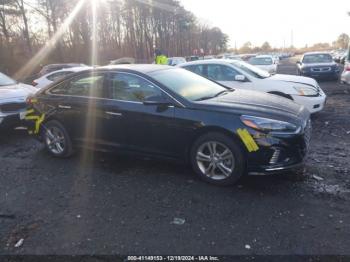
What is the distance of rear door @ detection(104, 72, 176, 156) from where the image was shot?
4461 millimetres

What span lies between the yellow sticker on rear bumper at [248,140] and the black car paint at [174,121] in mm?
43

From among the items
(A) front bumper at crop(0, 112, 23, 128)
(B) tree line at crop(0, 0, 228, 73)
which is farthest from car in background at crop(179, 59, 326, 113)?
(B) tree line at crop(0, 0, 228, 73)

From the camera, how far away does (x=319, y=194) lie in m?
3.93

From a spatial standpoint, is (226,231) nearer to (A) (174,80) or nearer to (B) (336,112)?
(A) (174,80)

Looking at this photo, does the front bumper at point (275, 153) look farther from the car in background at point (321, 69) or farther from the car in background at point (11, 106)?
the car in background at point (321, 69)

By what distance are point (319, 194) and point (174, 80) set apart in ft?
8.08

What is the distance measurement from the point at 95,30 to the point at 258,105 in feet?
123

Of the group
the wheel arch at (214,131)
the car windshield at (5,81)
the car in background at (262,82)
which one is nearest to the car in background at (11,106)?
the car windshield at (5,81)

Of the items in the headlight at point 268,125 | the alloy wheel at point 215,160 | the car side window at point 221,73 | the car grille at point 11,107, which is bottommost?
the alloy wheel at point 215,160

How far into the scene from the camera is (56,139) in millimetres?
5629

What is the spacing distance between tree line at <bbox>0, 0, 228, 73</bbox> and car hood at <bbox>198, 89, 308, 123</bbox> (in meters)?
27.0

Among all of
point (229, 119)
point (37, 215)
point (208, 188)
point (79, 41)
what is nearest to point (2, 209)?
point (37, 215)

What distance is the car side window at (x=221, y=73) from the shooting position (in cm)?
798

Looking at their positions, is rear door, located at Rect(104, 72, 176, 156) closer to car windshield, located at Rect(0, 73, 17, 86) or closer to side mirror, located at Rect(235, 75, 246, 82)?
side mirror, located at Rect(235, 75, 246, 82)
